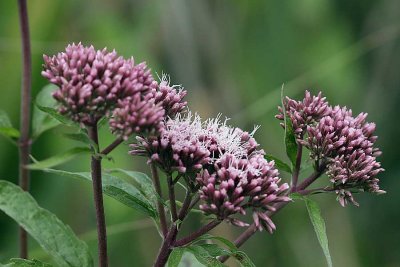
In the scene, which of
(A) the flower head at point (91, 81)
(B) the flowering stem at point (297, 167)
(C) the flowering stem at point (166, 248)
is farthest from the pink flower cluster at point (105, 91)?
(B) the flowering stem at point (297, 167)

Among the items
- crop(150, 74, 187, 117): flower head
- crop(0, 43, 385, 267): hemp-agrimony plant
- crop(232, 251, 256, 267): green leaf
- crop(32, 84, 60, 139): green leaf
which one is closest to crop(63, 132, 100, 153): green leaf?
crop(0, 43, 385, 267): hemp-agrimony plant

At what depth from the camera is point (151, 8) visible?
14.2 ft

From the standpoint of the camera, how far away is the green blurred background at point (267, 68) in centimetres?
338

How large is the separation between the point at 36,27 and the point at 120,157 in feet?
2.37

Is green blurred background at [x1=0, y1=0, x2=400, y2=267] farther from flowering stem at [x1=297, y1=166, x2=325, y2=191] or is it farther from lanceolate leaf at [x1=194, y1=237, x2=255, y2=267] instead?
lanceolate leaf at [x1=194, y1=237, x2=255, y2=267]

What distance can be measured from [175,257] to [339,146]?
481mm

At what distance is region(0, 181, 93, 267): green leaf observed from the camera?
59.2 inches

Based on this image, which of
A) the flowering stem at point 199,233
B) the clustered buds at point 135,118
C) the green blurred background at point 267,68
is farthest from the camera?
the green blurred background at point 267,68

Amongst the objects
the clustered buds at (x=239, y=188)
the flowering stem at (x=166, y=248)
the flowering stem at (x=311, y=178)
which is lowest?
the flowering stem at (x=166, y=248)

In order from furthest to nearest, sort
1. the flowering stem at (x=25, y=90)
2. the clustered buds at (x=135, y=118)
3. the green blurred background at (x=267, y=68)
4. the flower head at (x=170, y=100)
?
1. the green blurred background at (x=267, y=68)
2. the flowering stem at (x=25, y=90)
3. the flower head at (x=170, y=100)
4. the clustered buds at (x=135, y=118)

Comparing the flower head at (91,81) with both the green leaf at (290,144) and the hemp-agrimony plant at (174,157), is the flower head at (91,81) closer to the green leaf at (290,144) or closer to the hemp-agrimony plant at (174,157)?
the hemp-agrimony plant at (174,157)

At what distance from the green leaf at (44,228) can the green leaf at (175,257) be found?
24 centimetres

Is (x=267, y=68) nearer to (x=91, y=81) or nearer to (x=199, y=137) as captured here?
(x=199, y=137)

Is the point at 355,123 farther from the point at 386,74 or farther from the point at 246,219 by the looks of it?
the point at 386,74
